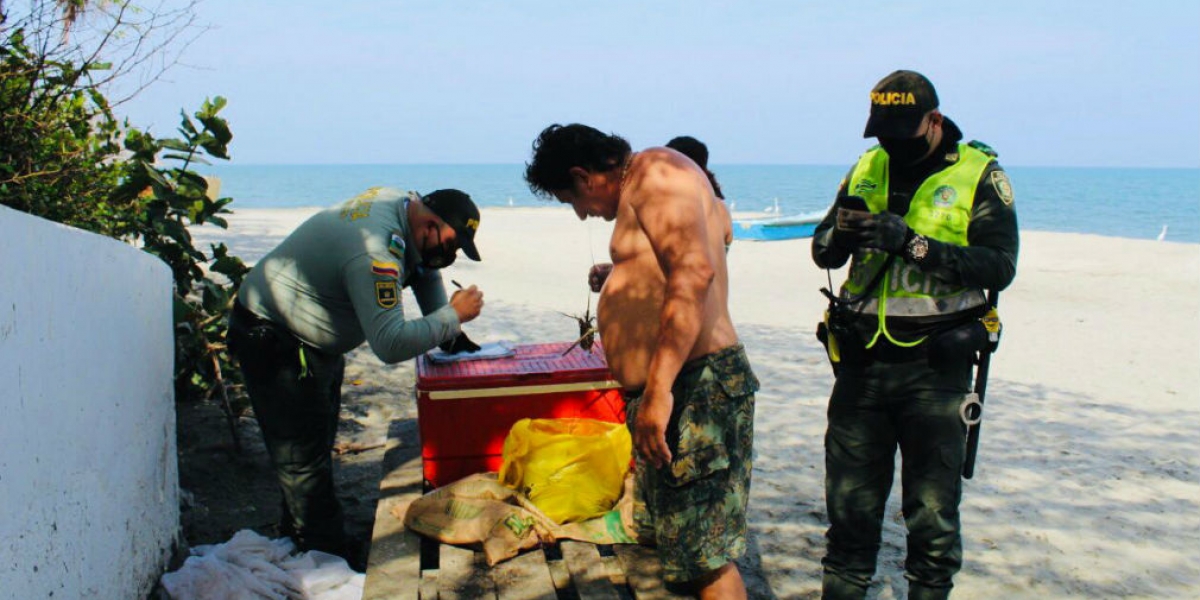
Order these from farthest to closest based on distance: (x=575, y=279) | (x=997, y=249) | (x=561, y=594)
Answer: (x=575, y=279), (x=561, y=594), (x=997, y=249)

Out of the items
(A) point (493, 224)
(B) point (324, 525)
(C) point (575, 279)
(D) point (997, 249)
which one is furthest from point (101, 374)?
(A) point (493, 224)

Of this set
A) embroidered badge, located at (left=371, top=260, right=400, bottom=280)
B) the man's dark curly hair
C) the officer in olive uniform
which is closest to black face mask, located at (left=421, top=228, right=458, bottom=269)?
the officer in olive uniform

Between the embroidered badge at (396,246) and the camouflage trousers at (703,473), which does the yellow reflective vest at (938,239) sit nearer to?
the camouflage trousers at (703,473)

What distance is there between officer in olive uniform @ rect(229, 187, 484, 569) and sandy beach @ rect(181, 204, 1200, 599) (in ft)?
2.92

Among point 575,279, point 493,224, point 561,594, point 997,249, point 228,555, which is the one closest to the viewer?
point 997,249

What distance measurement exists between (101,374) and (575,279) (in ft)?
40.4

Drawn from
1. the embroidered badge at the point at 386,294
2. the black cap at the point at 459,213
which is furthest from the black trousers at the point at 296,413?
the black cap at the point at 459,213

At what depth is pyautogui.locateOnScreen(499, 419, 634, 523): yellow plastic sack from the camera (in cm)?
362

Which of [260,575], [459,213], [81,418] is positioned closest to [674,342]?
[459,213]

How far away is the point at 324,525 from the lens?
13.3 ft

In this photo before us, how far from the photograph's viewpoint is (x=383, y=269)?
3.46m

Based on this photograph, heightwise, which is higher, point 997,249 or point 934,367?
point 997,249

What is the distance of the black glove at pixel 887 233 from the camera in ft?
9.51

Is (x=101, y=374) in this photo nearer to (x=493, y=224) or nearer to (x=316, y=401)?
(x=316, y=401)
